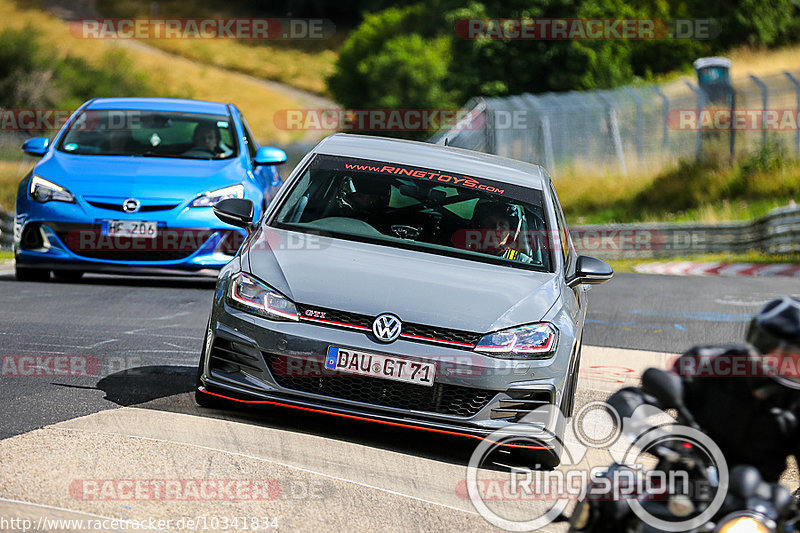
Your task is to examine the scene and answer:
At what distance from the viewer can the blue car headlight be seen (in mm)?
10531

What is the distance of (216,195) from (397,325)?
17.7ft

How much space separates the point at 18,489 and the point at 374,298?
6.13 feet

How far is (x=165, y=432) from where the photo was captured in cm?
561

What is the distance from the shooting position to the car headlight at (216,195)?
35.0 feet

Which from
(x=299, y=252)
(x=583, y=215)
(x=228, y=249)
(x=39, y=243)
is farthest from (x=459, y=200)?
(x=583, y=215)

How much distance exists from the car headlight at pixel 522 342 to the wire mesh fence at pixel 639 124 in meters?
19.3

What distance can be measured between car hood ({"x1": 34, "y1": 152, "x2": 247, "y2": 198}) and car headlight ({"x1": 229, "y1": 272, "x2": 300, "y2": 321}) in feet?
15.8

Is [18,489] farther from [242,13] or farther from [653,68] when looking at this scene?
[242,13]

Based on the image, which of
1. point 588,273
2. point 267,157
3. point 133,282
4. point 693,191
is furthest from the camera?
point 693,191

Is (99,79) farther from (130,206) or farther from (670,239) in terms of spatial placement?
(130,206)

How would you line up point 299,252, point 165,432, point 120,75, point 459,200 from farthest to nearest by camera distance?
point 120,75, point 459,200, point 299,252, point 165,432

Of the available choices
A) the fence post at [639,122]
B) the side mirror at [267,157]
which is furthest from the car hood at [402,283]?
the fence post at [639,122]

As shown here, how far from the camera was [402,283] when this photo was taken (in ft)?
19.4

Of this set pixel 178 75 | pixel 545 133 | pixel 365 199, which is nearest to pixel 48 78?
pixel 178 75
